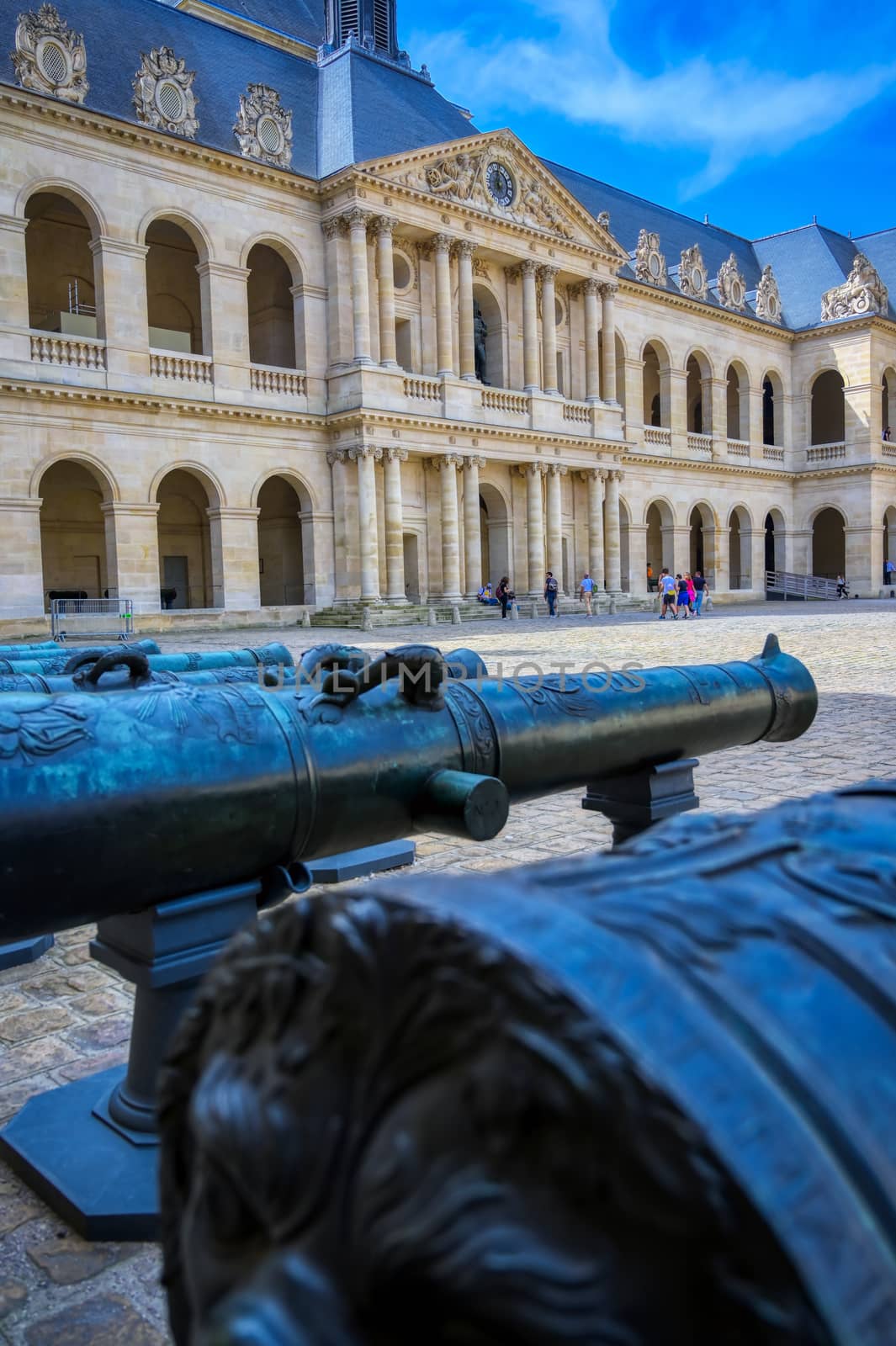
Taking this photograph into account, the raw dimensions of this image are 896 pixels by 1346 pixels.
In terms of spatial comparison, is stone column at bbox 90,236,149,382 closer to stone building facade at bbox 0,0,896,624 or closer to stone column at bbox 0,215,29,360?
stone building facade at bbox 0,0,896,624

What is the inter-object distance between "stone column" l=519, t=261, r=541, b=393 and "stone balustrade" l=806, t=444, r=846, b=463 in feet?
59.3

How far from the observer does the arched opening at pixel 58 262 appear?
28344 millimetres

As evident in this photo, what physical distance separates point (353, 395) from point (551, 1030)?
29110mm

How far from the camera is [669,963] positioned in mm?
713

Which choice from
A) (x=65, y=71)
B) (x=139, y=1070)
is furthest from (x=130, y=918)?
(x=65, y=71)

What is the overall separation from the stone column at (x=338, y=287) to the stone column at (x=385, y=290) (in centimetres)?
96

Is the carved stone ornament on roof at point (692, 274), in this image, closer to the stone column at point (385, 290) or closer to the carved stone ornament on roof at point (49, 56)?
the stone column at point (385, 290)

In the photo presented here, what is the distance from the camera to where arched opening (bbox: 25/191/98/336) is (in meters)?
28.3

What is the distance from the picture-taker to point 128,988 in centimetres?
380

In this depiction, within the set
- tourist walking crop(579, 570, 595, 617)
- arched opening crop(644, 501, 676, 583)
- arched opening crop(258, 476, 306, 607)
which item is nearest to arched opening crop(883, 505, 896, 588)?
arched opening crop(644, 501, 676, 583)

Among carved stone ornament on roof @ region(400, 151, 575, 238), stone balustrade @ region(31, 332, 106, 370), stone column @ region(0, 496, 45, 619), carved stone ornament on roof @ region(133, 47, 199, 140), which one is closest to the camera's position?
stone column @ region(0, 496, 45, 619)

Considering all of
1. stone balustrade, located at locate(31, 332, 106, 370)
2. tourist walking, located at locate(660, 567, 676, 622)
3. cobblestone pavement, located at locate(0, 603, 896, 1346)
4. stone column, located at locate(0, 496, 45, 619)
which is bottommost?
cobblestone pavement, located at locate(0, 603, 896, 1346)

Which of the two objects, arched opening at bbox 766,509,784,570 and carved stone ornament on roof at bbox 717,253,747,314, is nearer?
carved stone ornament on roof at bbox 717,253,747,314

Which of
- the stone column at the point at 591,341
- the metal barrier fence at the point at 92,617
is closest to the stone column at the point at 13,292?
the metal barrier fence at the point at 92,617
